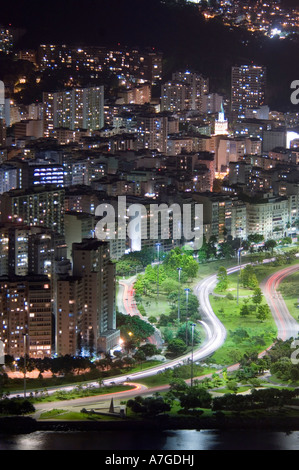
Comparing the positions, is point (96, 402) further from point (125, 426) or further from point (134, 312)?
point (134, 312)

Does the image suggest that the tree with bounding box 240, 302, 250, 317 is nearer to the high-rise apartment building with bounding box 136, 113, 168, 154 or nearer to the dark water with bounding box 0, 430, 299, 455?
the dark water with bounding box 0, 430, 299, 455

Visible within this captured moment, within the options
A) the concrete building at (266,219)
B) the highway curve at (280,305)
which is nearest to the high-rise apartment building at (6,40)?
the concrete building at (266,219)

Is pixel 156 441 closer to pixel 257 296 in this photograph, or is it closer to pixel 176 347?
pixel 176 347

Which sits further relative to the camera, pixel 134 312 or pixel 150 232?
pixel 150 232
